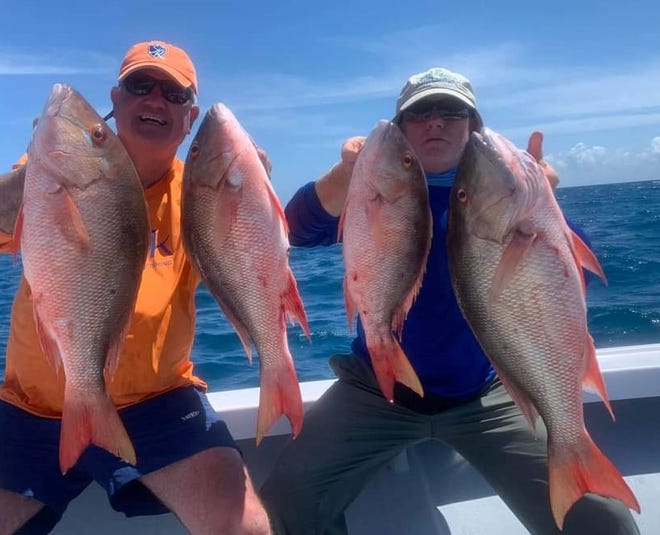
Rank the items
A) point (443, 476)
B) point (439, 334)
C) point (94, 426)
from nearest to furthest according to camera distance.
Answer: point (94, 426) < point (439, 334) < point (443, 476)

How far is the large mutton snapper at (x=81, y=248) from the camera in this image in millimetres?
2221

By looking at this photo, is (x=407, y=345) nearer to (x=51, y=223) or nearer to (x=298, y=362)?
(x=51, y=223)

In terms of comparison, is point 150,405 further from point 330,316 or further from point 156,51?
point 330,316

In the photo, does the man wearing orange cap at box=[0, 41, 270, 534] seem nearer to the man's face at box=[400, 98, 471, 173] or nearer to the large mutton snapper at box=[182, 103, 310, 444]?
the large mutton snapper at box=[182, 103, 310, 444]

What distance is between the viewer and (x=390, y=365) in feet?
7.88

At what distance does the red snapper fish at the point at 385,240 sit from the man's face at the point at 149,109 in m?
1.07

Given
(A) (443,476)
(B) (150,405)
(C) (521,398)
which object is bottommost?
(A) (443,476)

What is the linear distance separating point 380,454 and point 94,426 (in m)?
1.42

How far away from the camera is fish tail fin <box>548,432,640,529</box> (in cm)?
Answer: 232

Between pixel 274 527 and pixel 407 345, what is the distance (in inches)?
43.6

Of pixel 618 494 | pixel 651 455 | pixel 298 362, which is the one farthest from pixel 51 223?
pixel 298 362

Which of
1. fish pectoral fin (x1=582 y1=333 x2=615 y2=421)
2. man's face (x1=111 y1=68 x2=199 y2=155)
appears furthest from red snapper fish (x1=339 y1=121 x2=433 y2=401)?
man's face (x1=111 y1=68 x2=199 y2=155)

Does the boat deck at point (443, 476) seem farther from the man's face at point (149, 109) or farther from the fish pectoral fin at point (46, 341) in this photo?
the man's face at point (149, 109)

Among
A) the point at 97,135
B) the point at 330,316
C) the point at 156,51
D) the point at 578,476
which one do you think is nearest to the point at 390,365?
the point at 578,476
